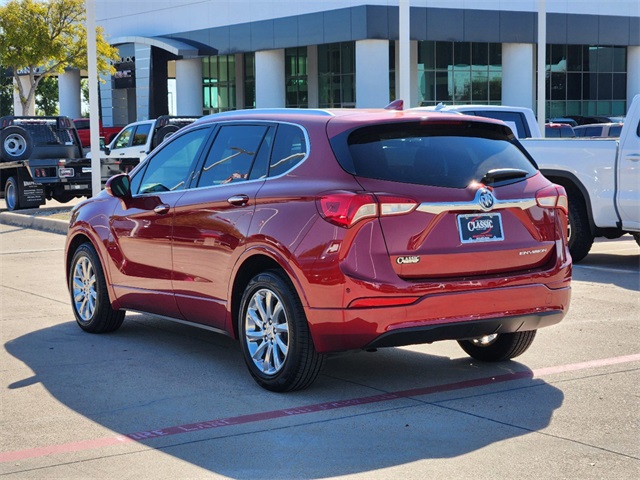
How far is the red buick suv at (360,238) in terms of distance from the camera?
614cm

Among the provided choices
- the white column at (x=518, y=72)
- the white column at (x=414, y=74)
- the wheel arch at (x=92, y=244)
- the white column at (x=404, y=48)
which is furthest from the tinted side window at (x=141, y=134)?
the white column at (x=518, y=72)

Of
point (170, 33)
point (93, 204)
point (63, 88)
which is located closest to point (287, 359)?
point (93, 204)

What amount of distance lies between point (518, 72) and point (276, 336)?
43.0 meters

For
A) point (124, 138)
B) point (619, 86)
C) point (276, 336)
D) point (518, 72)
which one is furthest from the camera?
point (619, 86)

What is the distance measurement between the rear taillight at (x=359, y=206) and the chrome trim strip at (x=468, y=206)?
8 cm

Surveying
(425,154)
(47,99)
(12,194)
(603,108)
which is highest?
(47,99)

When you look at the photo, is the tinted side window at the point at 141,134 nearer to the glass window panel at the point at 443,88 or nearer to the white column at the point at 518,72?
the white column at the point at 518,72

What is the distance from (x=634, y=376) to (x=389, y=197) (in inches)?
88.7

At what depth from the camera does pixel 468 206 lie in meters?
6.33

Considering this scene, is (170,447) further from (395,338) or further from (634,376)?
(634,376)

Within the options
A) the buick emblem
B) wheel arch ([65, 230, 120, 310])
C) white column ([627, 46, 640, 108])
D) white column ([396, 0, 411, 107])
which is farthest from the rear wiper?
white column ([627, 46, 640, 108])

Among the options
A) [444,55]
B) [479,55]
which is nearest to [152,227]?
[444,55]

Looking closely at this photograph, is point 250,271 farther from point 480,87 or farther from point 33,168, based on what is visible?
point 480,87

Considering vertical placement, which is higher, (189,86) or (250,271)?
(189,86)
